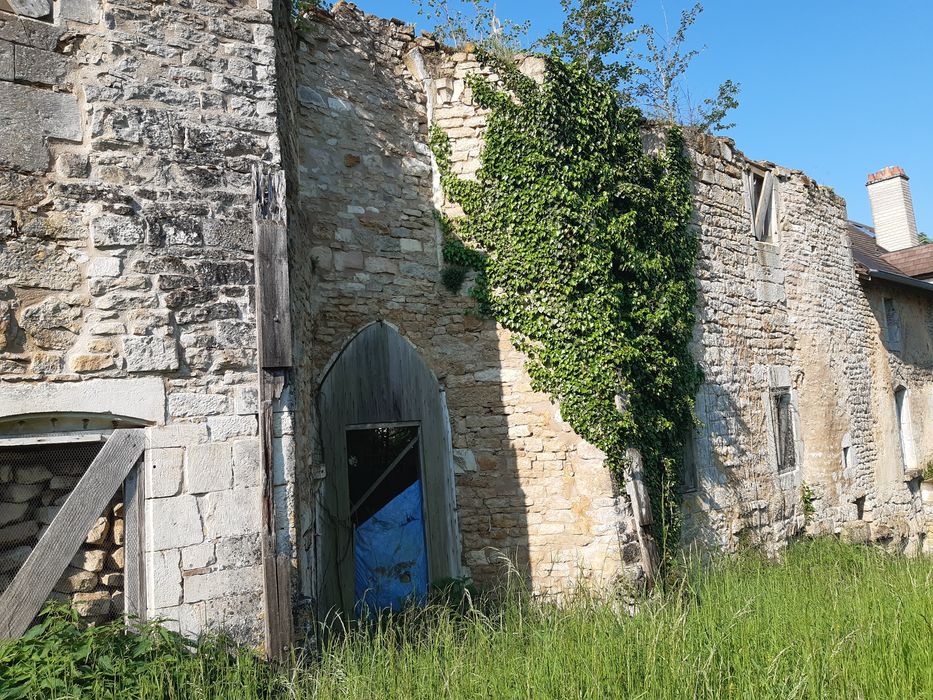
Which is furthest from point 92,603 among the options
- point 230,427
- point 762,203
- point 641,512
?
point 762,203

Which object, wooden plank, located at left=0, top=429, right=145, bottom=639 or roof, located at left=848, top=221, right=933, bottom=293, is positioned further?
roof, located at left=848, top=221, right=933, bottom=293

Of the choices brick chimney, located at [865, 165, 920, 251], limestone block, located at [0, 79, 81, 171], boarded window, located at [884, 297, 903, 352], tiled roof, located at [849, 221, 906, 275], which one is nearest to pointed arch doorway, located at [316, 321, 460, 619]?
limestone block, located at [0, 79, 81, 171]

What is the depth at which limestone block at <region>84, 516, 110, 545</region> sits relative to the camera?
4.10 m

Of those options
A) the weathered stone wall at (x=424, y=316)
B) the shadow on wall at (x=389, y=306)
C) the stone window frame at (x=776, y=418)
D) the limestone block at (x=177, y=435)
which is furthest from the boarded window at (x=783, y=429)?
the limestone block at (x=177, y=435)

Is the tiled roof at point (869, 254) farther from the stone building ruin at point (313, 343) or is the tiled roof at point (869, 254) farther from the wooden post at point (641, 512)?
the wooden post at point (641, 512)

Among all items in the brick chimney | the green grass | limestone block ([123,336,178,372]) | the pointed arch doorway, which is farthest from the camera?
the brick chimney

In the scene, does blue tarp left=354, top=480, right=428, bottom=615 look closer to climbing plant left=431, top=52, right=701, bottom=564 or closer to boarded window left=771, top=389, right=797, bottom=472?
climbing plant left=431, top=52, right=701, bottom=564

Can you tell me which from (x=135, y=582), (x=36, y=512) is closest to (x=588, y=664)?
(x=135, y=582)

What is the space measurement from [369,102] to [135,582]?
4.94 m

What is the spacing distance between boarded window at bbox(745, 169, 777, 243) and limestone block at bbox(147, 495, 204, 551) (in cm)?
843

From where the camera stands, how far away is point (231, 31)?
4.68 meters

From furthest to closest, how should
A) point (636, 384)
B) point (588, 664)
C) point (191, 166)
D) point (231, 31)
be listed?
point (636, 384), point (231, 31), point (191, 166), point (588, 664)

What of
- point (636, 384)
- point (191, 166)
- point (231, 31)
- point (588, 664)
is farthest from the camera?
point (636, 384)

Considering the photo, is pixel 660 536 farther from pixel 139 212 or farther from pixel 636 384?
pixel 139 212
